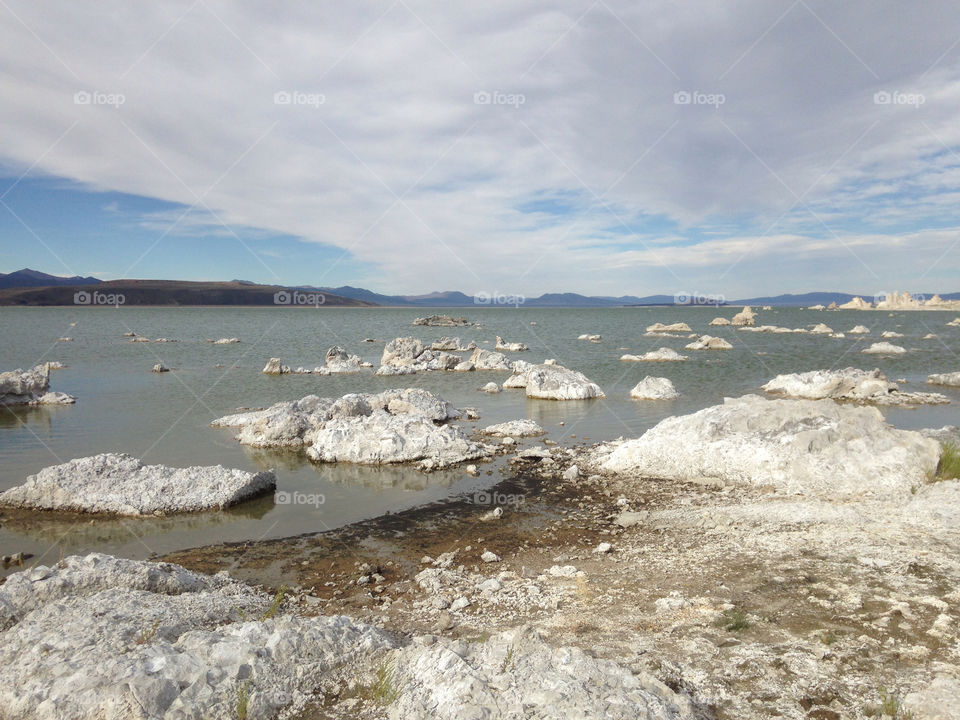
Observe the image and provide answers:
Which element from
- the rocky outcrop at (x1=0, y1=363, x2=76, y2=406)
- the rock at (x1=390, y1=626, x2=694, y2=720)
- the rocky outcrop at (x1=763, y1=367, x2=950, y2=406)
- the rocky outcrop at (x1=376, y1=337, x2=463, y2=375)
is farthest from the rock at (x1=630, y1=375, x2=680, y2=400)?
the rocky outcrop at (x1=0, y1=363, x2=76, y2=406)

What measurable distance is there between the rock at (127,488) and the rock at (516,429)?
871cm

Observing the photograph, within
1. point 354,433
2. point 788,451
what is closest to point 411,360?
point 354,433

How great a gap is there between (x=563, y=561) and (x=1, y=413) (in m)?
26.0

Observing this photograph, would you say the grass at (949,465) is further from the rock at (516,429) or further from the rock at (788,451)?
the rock at (516,429)

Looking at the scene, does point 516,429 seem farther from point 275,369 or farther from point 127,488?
point 275,369

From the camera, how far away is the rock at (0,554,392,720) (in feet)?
14.8

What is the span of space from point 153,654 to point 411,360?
36.1 m

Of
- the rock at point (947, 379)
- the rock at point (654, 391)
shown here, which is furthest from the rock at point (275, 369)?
the rock at point (947, 379)

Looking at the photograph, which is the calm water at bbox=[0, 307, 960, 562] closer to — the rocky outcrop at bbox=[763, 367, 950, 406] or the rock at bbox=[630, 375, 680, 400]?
the rock at bbox=[630, 375, 680, 400]

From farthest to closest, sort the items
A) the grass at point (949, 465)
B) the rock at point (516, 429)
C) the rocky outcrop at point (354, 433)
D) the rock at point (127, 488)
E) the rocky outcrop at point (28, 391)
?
1. the rocky outcrop at point (28, 391)
2. the rock at point (516, 429)
3. the rocky outcrop at point (354, 433)
4. the rock at point (127, 488)
5. the grass at point (949, 465)

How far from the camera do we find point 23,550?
10.8 m

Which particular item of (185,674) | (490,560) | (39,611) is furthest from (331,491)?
(185,674)

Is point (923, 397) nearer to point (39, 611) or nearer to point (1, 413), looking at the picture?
point (39, 611)

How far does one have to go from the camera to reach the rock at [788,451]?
11.8 m
